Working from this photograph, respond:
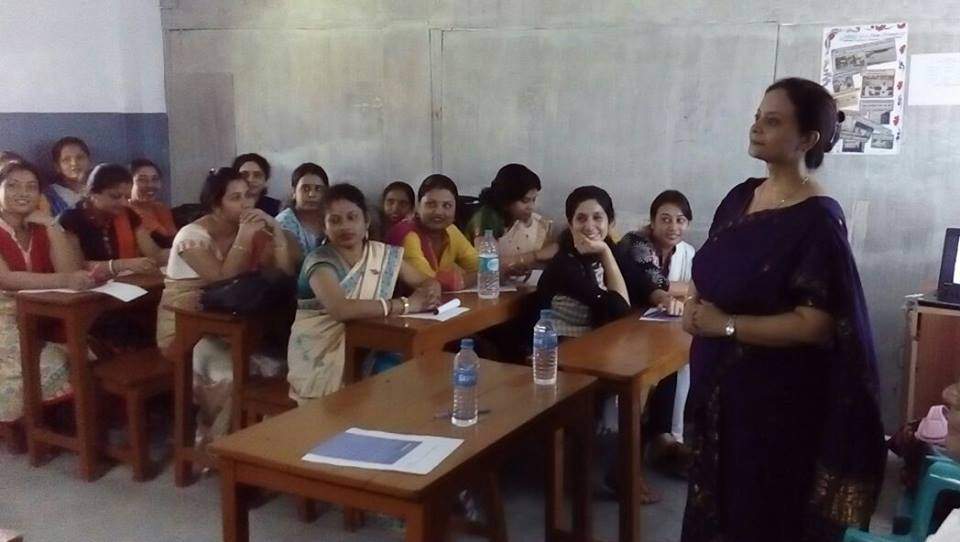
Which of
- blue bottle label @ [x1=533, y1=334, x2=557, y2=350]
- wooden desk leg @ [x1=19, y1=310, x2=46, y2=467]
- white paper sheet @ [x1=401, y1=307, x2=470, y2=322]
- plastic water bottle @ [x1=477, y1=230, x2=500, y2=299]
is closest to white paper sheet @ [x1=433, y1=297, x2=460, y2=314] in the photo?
white paper sheet @ [x1=401, y1=307, x2=470, y2=322]

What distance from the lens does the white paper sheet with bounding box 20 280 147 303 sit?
3.37 m

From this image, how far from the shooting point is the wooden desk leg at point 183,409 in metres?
3.31

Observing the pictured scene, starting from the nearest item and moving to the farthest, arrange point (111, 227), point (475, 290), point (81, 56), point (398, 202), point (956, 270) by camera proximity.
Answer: point (956, 270), point (475, 290), point (111, 227), point (398, 202), point (81, 56)

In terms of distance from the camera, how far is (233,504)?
6.22ft

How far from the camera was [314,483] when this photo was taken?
1774 millimetres

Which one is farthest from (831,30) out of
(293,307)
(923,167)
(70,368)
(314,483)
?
(70,368)

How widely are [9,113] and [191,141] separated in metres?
1.08

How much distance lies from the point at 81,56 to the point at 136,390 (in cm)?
251

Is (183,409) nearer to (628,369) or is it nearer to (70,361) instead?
(70,361)

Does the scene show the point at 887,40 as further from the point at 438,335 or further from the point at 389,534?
the point at 389,534

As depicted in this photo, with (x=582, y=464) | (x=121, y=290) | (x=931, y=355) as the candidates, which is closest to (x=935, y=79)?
(x=931, y=355)

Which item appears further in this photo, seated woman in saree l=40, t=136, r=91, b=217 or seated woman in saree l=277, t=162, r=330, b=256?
seated woman in saree l=40, t=136, r=91, b=217

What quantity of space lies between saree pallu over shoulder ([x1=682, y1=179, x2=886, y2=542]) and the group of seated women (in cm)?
127

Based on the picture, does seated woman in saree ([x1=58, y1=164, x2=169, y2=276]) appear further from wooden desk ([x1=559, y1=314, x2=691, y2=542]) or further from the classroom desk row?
wooden desk ([x1=559, y1=314, x2=691, y2=542])
